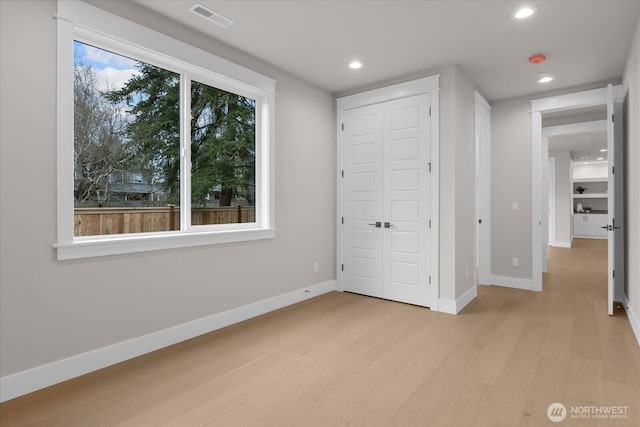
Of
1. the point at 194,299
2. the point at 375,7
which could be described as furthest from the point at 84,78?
the point at 375,7

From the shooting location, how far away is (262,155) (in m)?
3.88

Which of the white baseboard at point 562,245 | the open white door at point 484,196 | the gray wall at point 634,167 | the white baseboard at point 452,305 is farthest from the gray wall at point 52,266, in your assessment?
the white baseboard at point 562,245

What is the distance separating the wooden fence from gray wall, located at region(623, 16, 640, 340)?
3788mm

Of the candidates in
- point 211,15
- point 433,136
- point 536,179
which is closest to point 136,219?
point 211,15

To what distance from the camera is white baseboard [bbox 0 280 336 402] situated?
214cm

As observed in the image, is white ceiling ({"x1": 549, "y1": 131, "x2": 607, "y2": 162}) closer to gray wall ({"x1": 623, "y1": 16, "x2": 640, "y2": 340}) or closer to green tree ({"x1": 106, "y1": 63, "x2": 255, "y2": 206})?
gray wall ({"x1": 623, "y1": 16, "x2": 640, "y2": 340})

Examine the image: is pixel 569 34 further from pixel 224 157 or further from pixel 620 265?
pixel 224 157

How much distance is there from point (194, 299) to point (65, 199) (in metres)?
1.30

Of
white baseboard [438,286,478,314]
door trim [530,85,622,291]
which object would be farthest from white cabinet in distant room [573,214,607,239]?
white baseboard [438,286,478,314]

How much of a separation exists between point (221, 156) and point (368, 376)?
8.05 feet

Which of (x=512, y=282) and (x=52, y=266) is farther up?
(x=52, y=266)

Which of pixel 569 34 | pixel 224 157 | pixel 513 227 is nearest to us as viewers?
pixel 569 34

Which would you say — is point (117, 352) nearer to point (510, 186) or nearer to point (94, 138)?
point (94, 138)

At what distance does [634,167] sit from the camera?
320 centimetres
